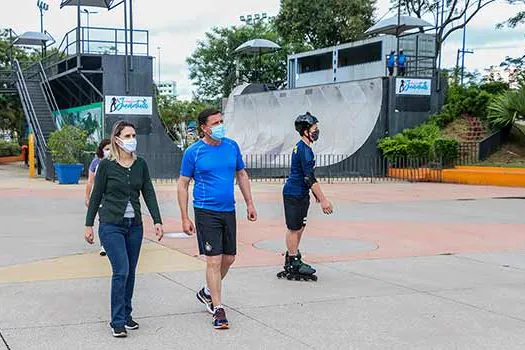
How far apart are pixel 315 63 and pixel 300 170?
126 ft

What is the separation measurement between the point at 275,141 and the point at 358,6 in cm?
2070

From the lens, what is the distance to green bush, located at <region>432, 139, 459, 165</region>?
80.7 feet

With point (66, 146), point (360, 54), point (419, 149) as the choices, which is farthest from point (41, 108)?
point (360, 54)

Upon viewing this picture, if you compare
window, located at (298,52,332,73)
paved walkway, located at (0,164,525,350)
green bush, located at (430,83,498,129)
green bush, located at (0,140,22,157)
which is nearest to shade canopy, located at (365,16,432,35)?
green bush, located at (430,83,498,129)

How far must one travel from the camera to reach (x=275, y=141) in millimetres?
32625

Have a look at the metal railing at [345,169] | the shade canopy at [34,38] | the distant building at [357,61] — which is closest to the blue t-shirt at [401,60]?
the distant building at [357,61]

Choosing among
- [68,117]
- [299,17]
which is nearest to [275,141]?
[68,117]

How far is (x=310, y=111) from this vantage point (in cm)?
3103

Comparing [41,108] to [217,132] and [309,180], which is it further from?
[217,132]

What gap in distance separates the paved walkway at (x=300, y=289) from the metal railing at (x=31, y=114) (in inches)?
522

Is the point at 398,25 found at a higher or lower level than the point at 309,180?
higher

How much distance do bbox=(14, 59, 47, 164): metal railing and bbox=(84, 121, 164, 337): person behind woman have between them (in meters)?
20.4

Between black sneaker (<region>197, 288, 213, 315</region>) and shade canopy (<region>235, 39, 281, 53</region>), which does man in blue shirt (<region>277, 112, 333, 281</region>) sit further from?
shade canopy (<region>235, 39, 281, 53</region>)

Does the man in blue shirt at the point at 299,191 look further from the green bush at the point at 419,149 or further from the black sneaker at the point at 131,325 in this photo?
the green bush at the point at 419,149
